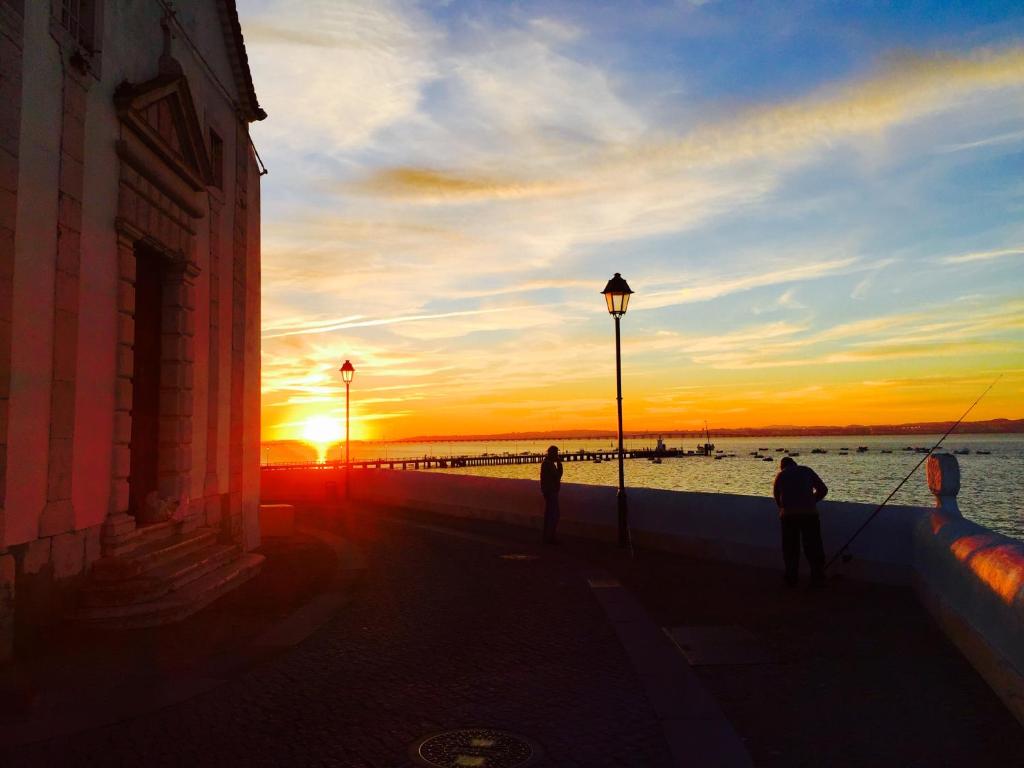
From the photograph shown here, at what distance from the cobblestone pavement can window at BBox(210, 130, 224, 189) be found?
810 centimetres

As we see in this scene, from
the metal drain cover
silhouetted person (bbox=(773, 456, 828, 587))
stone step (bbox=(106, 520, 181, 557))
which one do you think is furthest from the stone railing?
stone step (bbox=(106, 520, 181, 557))

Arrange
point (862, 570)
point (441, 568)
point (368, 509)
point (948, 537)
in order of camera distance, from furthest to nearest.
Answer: point (368, 509) < point (441, 568) < point (862, 570) < point (948, 537)

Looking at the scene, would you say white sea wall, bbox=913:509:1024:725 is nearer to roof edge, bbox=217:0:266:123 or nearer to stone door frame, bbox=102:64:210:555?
stone door frame, bbox=102:64:210:555

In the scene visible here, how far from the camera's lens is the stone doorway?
11516mm

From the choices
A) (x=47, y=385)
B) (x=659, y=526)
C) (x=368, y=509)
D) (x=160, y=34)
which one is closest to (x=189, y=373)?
(x=47, y=385)

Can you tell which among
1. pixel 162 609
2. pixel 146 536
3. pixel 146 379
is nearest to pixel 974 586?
pixel 162 609

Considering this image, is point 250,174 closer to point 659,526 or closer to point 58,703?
point 659,526

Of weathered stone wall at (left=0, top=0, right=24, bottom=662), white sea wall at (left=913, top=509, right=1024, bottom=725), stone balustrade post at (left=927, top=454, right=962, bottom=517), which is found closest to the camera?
white sea wall at (left=913, top=509, right=1024, bottom=725)

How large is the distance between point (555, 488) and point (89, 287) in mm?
9933

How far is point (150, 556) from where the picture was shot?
10.2 metres

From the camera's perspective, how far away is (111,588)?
30.2 feet

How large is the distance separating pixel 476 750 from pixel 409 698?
1276 mm

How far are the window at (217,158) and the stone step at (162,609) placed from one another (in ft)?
22.7

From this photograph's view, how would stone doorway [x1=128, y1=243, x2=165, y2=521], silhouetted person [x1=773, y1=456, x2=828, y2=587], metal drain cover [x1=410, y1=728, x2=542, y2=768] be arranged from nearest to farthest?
metal drain cover [x1=410, y1=728, x2=542, y2=768]
silhouetted person [x1=773, y1=456, x2=828, y2=587]
stone doorway [x1=128, y1=243, x2=165, y2=521]
